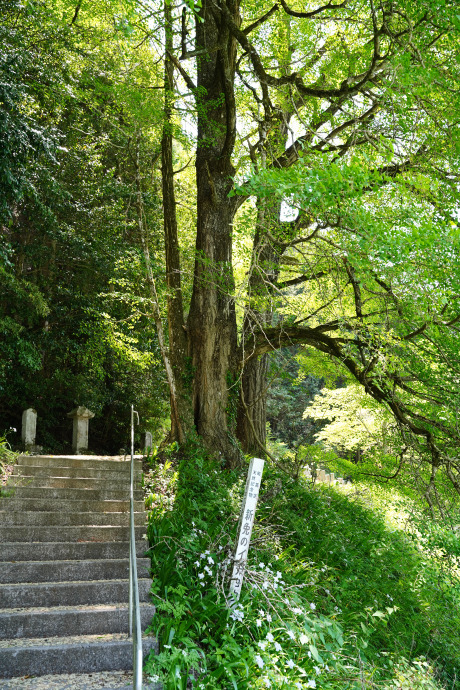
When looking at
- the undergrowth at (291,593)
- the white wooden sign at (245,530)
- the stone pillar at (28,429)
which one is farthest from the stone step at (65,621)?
the stone pillar at (28,429)

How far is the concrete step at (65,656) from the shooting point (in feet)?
11.6

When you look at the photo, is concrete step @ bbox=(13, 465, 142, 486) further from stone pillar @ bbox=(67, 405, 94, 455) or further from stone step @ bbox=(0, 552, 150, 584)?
stone pillar @ bbox=(67, 405, 94, 455)

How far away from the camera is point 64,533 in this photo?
213 inches

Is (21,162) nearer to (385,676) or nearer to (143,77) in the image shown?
A: (143,77)

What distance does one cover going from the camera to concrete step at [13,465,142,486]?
6.64 metres

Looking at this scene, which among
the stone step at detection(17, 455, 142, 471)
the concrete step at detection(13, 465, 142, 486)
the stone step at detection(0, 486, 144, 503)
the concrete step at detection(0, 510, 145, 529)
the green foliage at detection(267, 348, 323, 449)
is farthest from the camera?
the green foliage at detection(267, 348, 323, 449)

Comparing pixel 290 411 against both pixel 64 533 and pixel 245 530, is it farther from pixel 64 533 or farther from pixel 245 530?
pixel 245 530

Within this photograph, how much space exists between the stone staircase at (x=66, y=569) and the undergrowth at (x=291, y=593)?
1.11 feet

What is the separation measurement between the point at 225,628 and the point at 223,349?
4.26 metres

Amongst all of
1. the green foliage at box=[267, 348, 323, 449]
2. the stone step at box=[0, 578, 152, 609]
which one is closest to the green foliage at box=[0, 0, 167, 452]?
the stone step at box=[0, 578, 152, 609]

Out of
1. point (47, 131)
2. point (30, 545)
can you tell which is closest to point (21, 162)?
point (47, 131)

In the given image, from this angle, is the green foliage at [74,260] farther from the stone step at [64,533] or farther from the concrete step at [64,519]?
the stone step at [64,533]

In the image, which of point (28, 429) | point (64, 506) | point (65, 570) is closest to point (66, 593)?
point (65, 570)

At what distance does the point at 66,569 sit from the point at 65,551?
0.34 metres
